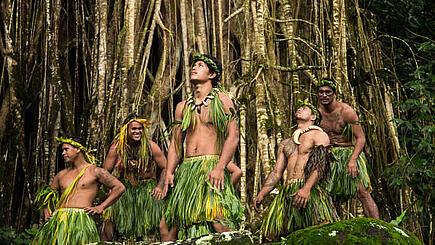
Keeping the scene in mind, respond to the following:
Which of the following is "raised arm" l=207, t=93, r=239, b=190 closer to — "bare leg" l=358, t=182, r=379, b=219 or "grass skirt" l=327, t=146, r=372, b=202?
"grass skirt" l=327, t=146, r=372, b=202

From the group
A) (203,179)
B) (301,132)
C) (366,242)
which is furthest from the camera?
(301,132)

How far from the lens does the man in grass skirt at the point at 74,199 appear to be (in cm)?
429

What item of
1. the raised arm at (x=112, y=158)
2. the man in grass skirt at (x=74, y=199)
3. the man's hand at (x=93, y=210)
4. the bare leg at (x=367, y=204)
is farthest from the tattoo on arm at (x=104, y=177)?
the bare leg at (x=367, y=204)

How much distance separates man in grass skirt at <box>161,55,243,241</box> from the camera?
3.74 m

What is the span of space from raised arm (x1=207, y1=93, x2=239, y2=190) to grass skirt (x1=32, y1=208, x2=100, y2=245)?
1.08 metres

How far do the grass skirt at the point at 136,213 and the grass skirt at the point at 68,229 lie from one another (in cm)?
44

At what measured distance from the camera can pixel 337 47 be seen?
587 cm

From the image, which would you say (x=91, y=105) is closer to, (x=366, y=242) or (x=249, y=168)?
(x=249, y=168)

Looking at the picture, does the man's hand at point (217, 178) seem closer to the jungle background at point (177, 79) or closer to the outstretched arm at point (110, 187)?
the outstretched arm at point (110, 187)

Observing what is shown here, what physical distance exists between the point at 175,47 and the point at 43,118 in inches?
60.3

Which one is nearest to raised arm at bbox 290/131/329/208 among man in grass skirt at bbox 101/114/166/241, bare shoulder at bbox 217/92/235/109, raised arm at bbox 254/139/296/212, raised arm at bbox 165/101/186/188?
raised arm at bbox 254/139/296/212

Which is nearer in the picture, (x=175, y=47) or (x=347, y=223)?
(x=347, y=223)

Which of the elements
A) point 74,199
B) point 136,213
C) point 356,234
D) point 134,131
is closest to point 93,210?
point 74,199

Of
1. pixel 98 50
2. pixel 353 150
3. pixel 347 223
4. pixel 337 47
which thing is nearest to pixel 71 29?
pixel 98 50
